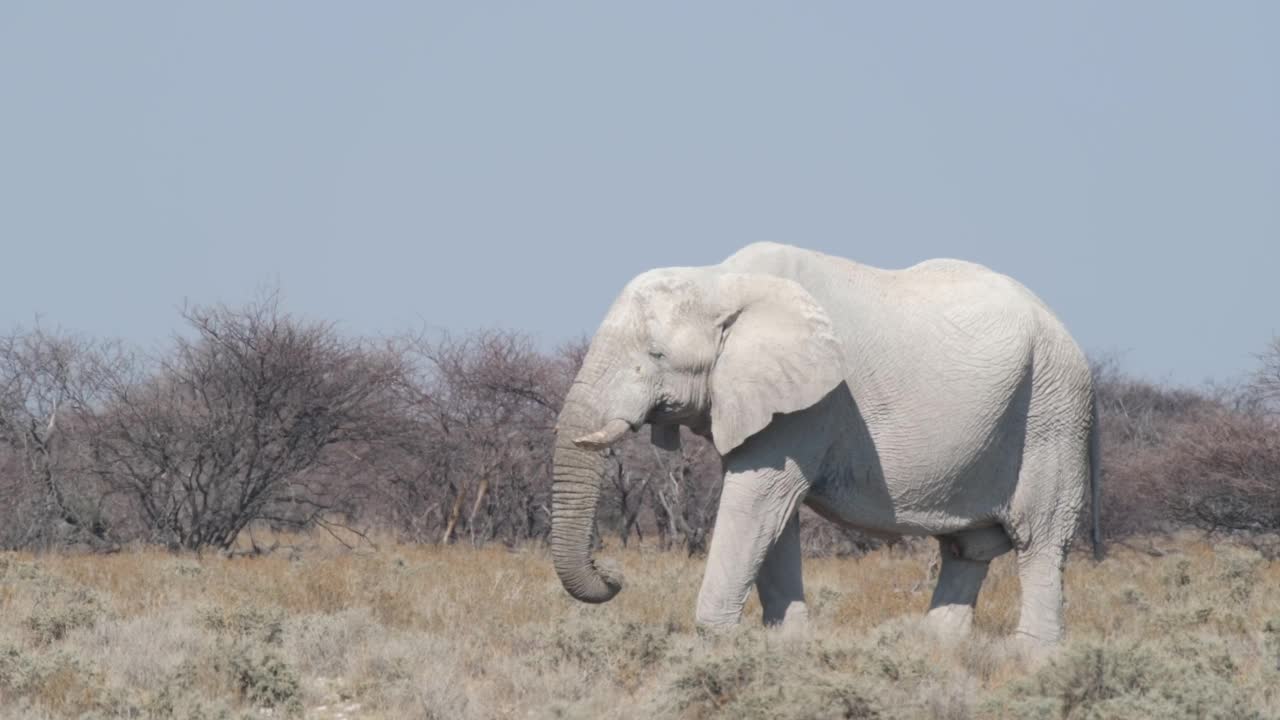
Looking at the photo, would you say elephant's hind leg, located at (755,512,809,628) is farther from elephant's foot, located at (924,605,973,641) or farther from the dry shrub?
the dry shrub

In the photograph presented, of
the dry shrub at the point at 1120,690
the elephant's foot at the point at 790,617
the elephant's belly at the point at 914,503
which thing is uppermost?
the elephant's belly at the point at 914,503

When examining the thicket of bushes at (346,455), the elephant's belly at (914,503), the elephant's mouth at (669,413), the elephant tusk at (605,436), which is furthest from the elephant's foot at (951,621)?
the thicket of bushes at (346,455)

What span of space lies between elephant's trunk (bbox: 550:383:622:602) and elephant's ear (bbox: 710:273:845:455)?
1.97ft

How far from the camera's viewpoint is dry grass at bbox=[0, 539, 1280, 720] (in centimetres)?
666

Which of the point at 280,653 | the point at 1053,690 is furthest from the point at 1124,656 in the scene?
the point at 280,653

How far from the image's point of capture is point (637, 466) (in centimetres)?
2177

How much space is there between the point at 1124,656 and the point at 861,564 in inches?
417

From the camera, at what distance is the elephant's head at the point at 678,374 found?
769cm

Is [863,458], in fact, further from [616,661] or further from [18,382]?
[18,382]

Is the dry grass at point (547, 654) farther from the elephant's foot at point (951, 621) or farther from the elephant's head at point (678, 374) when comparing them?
the elephant's head at point (678, 374)

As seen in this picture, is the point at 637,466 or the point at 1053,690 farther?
the point at 637,466

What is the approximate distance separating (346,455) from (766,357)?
39.8 feet

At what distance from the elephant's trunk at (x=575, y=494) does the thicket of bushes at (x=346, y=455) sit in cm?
974

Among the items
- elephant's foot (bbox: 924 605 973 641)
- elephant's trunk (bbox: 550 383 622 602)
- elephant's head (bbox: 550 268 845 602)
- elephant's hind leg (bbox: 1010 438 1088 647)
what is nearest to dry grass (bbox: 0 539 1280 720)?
elephant's foot (bbox: 924 605 973 641)
